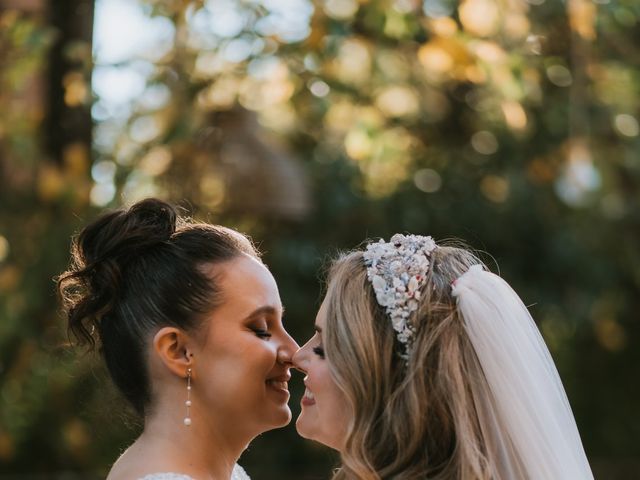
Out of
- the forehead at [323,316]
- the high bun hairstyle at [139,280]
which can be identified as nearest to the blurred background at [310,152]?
the high bun hairstyle at [139,280]

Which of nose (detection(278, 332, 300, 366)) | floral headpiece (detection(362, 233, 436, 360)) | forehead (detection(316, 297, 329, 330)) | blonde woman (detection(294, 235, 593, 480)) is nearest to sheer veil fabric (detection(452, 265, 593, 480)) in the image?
blonde woman (detection(294, 235, 593, 480))

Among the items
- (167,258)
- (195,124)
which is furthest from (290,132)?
(167,258)

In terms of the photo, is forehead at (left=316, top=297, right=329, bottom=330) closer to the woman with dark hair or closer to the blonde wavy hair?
the blonde wavy hair

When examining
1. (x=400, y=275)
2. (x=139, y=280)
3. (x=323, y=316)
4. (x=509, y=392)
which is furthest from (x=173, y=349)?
(x=509, y=392)

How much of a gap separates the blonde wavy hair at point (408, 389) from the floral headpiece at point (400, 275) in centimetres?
3

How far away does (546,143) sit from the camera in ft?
27.3

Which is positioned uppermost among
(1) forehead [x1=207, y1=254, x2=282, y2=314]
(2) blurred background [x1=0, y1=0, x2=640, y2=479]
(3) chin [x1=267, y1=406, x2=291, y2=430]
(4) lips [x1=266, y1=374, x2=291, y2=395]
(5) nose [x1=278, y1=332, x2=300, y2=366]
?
(1) forehead [x1=207, y1=254, x2=282, y2=314]

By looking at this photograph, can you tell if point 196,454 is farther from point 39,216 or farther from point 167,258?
point 39,216

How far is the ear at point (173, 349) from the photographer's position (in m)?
3.17

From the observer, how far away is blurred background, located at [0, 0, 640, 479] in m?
5.70

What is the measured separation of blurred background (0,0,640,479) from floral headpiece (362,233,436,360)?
959mm

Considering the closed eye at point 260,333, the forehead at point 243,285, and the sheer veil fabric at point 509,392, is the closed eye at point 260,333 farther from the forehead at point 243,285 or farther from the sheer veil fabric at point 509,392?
the sheer veil fabric at point 509,392

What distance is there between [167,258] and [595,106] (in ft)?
17.9

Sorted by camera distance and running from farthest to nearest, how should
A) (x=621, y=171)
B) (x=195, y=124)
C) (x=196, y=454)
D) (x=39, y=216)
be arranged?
(x=621, y=171)
(x=39, y=216)
(x=195, y=124)
(x=196, y=454)
